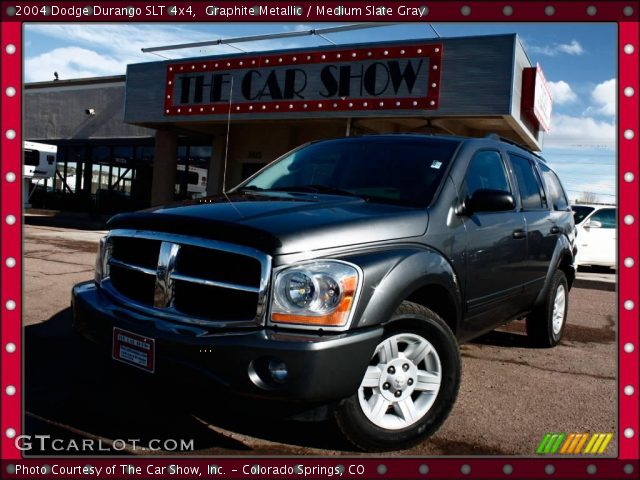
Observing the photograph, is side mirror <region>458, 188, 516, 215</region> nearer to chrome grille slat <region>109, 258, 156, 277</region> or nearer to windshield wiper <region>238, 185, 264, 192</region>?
windshield wiper <region>238, 185, 264, 192</region>

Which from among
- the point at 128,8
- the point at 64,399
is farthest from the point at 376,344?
the point at 64,399

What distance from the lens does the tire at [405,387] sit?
8.45ft

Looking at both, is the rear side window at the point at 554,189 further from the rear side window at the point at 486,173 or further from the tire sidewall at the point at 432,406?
the tire sidewall at the point at 432,406

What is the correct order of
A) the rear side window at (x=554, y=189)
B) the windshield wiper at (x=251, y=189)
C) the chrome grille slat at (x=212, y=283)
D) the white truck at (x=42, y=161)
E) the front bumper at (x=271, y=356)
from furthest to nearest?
the white truck at (x=42, y=161)
the rear side window at (x=554, y=189)
the windshield wiper at (x=251, y=189)
the chrome grille slat at (x=212, y=283)
the front bumper at (x=271, y=356)

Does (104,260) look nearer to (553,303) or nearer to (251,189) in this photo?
(251,189)

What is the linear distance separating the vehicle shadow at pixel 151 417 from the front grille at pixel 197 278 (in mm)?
336

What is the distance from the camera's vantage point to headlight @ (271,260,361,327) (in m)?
2.37

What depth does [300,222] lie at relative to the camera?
2596 mm

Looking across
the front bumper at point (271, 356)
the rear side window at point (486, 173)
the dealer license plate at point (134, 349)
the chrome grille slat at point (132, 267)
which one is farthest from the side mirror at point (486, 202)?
the dealer license plate at point (134, 349)

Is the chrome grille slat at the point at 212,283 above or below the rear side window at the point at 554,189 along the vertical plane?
below

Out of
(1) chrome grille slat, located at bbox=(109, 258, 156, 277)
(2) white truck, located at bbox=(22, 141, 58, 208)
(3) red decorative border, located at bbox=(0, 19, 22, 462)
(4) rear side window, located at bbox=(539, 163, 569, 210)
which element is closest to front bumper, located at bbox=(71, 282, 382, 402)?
(1) chrome grille slat, located at bbox=(109, 258, 156, 277)

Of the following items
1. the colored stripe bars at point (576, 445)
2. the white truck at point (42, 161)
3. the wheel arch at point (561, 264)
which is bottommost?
the colored stripe bars at point (576, 445)

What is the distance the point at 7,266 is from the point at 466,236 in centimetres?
245

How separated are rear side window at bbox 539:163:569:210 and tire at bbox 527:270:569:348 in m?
0.67
